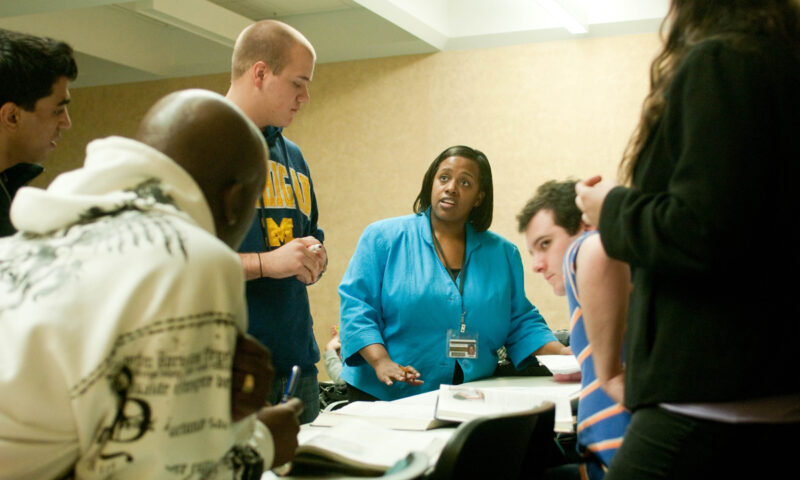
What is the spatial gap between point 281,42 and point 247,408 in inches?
62.9

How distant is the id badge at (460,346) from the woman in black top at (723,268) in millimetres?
1687

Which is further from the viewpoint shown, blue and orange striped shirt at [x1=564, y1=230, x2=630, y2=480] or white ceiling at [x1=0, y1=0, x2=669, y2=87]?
white ceiling at [x1=0, y1=0, x2=669, y2=87]

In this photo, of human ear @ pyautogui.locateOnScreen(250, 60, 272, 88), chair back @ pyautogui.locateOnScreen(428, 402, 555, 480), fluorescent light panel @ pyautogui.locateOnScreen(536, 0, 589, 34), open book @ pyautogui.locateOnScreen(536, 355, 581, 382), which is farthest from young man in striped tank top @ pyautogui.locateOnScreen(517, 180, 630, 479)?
fluorescent light panel @ pyautogui.locateOnScreen(536, 0, 589, 34)

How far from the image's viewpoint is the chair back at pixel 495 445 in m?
1.34

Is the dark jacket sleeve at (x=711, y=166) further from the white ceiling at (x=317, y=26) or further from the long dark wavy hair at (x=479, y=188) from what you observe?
the white ceiling at (x=317, y=26)

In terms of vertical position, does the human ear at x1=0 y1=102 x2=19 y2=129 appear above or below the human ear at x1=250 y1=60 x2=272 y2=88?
below

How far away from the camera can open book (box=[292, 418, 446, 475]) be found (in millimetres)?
1450

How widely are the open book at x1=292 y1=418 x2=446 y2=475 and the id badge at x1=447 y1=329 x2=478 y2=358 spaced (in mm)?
988

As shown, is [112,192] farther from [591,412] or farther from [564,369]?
[564,369]

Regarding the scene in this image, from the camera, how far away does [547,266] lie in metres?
2.24

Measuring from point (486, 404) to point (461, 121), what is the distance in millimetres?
3397

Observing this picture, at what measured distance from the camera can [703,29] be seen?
1.13m

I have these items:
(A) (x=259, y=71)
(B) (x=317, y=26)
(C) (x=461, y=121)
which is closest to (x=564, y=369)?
(A) (x=259, y=71)

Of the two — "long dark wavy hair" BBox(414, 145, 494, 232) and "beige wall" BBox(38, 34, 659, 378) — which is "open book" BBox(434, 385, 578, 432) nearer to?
"long dark wavy hair" BBox(414, 145, 494, 232)
